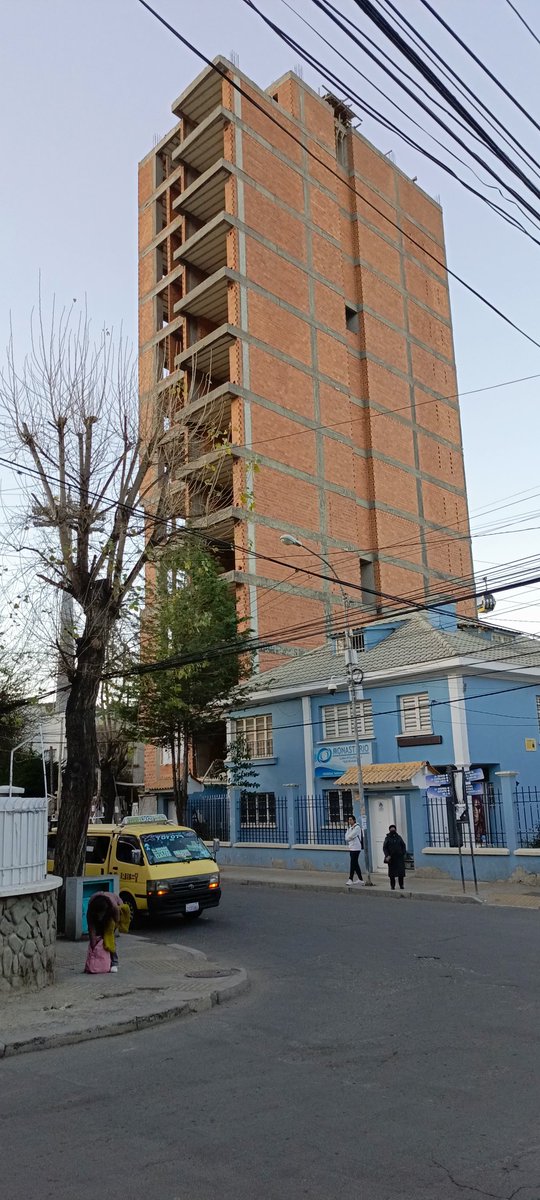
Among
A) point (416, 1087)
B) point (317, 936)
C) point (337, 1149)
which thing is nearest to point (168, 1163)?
point (337, 1149)

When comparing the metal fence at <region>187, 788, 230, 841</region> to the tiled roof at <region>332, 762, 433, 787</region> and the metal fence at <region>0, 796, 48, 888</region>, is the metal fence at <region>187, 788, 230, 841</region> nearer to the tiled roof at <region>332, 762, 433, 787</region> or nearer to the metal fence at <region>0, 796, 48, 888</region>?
the tiled roof at <region>332, 762, 433, 787</region>

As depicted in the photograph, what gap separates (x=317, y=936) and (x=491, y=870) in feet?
28.9

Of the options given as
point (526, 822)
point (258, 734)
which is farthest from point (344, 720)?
point (526, 822)

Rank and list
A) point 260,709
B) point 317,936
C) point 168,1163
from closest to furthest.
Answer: point 168,1163
point 317,936
point 260,709

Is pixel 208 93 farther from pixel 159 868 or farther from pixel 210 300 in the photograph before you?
pixel 159 868

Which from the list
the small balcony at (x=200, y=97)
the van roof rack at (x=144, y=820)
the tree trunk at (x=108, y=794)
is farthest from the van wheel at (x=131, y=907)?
the small balcony at (x=200, y=97)

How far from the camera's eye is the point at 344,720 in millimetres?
28719

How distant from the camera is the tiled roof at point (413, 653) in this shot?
85.7 feet

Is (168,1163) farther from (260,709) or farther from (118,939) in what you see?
(260,709)

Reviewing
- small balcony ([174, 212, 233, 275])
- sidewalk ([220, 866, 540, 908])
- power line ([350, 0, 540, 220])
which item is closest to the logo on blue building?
sidewalk ([220, 866, 540, 908])

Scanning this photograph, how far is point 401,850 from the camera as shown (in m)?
20.3

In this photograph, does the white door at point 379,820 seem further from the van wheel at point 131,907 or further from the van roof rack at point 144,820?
the van wheel at point 131,907

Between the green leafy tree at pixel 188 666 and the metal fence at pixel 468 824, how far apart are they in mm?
7729

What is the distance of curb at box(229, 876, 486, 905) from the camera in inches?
739
